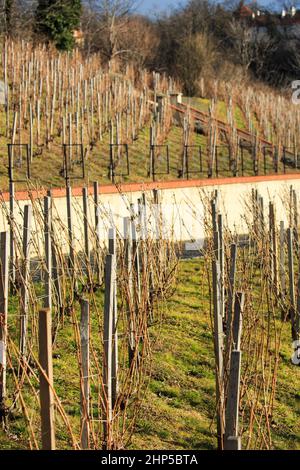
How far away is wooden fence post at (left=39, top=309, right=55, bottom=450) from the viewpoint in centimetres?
342

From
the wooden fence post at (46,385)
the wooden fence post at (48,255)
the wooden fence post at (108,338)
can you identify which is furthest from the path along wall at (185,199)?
the wooden fence post at (46,385)

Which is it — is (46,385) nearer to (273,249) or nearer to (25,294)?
(25,294)

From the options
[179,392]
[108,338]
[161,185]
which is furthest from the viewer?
[161,185]

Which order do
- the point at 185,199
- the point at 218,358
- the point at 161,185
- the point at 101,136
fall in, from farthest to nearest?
1. the point at 101,136
2. the point at 185,199
3. the point at 161,185
4. the point at 218,358

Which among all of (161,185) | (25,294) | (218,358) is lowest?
(218,358)

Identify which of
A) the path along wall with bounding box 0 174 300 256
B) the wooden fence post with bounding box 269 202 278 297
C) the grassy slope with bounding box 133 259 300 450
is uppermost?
the path along wall with bounding box 0 174 300 256

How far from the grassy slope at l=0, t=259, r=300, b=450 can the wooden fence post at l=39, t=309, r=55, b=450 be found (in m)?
1.45

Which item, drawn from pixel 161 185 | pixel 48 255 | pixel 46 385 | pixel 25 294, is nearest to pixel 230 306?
pixel 25 294

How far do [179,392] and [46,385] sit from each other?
298 cm

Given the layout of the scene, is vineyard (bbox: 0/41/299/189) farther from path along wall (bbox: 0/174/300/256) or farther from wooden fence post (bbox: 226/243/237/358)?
wooden fence post (bbox: 226/243/237/358)

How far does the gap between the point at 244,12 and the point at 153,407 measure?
190 feet

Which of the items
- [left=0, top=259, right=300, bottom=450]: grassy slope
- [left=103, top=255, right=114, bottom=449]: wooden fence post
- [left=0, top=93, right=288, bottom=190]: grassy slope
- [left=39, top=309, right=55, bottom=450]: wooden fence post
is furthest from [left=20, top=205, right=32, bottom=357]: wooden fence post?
[left=0, top=93, right=288, bottom=190]: grassy slope

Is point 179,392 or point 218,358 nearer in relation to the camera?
point 218,358

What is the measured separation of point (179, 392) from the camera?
636 cm
